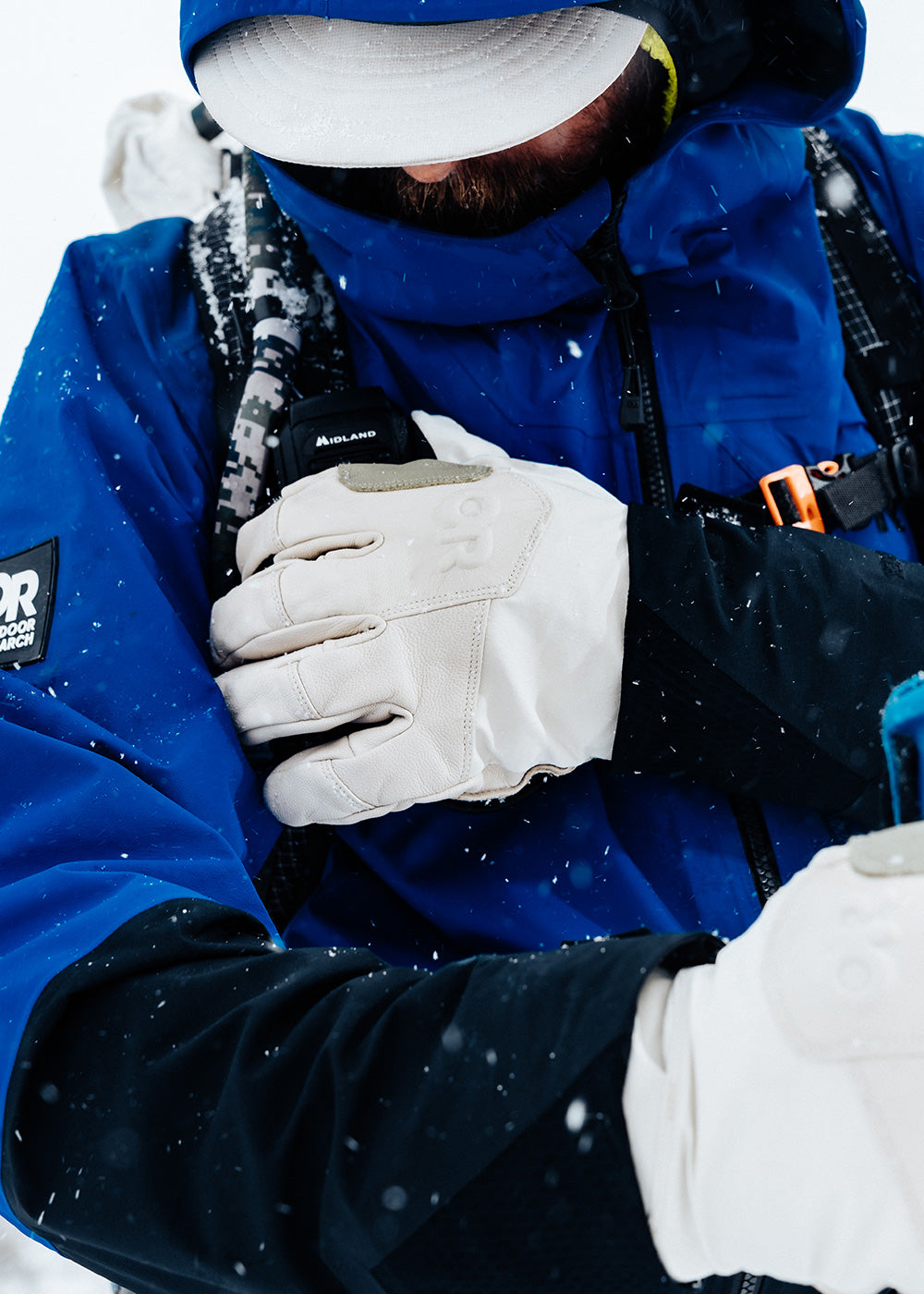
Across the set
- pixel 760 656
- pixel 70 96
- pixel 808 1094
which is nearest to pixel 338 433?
pixel 760 656

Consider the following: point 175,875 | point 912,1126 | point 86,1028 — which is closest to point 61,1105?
point 86,1028

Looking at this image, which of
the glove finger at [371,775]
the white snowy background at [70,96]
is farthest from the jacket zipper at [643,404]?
the white snowy background at [70,96]

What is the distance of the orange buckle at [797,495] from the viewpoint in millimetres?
1221

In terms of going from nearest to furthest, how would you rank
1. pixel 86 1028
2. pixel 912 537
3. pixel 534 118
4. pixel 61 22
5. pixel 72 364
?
pixel 86 1028
pixel 534 118
pixel 72 364
pixel 912 537
pixel 61 22

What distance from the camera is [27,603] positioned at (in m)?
1.09

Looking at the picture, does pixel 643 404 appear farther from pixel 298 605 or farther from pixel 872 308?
pixel 298 605

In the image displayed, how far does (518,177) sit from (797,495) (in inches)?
20.0

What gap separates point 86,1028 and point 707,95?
1208 mm

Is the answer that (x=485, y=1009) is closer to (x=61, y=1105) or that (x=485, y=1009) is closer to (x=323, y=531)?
(x=61, y=1105)

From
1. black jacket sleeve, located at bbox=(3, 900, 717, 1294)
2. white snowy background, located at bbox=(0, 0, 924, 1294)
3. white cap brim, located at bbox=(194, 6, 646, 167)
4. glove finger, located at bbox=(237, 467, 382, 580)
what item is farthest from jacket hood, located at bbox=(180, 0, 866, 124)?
white snowy background, located at bbox=(0, 0, 924, 1294)

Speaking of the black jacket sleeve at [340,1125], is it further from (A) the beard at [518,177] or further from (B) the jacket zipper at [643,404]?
(A) the beard at [518,177]

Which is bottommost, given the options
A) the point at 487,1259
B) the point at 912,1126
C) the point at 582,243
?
the point at 487,1259

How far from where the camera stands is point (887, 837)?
0.62 metres

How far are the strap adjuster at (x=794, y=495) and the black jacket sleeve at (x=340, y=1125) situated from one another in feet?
2.18
